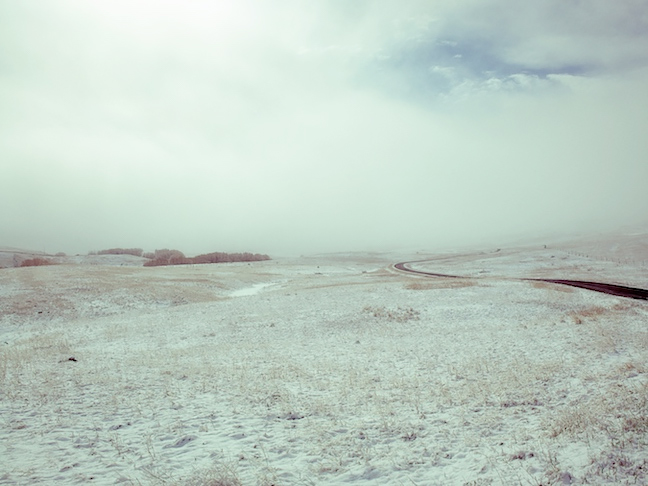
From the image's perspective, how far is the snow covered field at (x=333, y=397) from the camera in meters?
8.43

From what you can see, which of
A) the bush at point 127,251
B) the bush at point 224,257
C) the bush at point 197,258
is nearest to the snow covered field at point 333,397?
the bush at point 197,258

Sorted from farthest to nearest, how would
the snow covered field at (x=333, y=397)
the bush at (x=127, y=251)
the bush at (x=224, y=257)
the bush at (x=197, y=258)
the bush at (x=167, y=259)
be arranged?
the bush at (x=127, y=251) < the bush at (x=224, y=257) < the bush at (x=197, y=258) < the bush at (x=167, y=259) < the snow covered field at (x=333, y=397)

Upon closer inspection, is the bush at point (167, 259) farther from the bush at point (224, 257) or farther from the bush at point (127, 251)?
the bush at point (127, 251)

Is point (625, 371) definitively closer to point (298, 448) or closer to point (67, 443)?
point (298, 448)

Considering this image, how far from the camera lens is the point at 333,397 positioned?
13.2 m

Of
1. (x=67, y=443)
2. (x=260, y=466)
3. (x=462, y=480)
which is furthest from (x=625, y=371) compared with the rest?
(x=67, y=443)

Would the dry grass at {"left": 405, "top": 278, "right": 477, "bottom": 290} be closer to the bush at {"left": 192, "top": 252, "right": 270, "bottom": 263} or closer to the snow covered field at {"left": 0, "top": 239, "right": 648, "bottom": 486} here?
the snow covered field at {"left": 0, "top": 239, "right": 648, "bottom": 486}

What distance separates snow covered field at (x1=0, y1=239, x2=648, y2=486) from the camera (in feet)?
27.7

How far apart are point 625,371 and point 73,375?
22696 mm

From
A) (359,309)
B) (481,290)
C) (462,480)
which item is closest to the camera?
(462,480)

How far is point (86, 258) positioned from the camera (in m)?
111

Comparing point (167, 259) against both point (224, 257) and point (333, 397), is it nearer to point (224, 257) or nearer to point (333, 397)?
point (224, 257)

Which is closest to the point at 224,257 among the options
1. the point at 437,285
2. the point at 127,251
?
the point at 127,251

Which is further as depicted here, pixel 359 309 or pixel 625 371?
pixel 359 309
